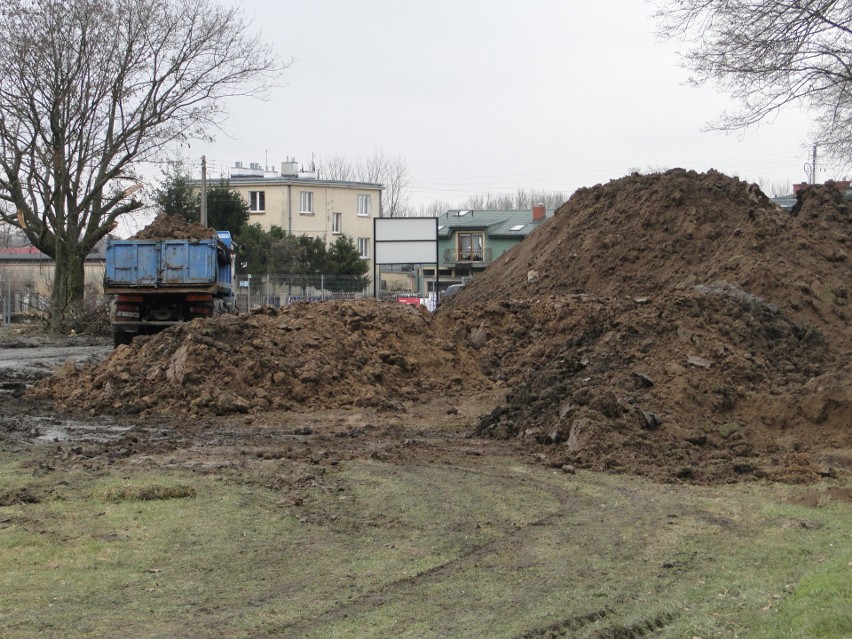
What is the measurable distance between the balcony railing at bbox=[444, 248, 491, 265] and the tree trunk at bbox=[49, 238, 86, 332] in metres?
38.1

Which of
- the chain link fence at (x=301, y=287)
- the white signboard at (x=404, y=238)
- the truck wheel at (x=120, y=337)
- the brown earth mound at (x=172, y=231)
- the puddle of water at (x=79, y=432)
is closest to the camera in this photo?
the puddle of water at (x=79, y=432)

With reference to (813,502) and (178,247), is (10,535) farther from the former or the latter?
(178,247)

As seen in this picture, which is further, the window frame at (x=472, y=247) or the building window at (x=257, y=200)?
the window frame at (x=472, y=247)

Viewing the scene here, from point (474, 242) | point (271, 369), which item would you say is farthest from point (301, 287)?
point (474, 242)

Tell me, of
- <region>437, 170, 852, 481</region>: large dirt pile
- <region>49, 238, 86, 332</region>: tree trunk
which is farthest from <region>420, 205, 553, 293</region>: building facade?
<region>437, 170, 852, 481</region>: large dirt pile

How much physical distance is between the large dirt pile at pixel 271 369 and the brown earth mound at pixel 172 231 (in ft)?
25.1

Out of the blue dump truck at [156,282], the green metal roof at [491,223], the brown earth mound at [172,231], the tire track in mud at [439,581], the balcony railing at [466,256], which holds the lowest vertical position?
the tire track in mud at [439,581]

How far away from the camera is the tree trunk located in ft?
112

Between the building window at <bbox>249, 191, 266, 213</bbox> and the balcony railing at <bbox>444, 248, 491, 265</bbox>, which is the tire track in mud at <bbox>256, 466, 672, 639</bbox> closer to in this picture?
the building window at <bbox>249, 191, 266, 213</bbox>

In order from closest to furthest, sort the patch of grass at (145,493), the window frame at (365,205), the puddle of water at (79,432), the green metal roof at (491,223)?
the patch of grass at (145,493) < the puddle of water at (79,432) < the window frame at (365,205) < the green metal roof at (491,223)

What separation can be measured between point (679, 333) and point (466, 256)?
58.1 meters

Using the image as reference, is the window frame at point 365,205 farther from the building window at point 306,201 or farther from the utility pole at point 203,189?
the utility pole at point 203,189

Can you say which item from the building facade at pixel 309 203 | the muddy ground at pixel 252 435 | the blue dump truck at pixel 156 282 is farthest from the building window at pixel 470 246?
the muddy ground at pixel 252 435

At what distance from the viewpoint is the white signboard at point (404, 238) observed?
28906 mm
